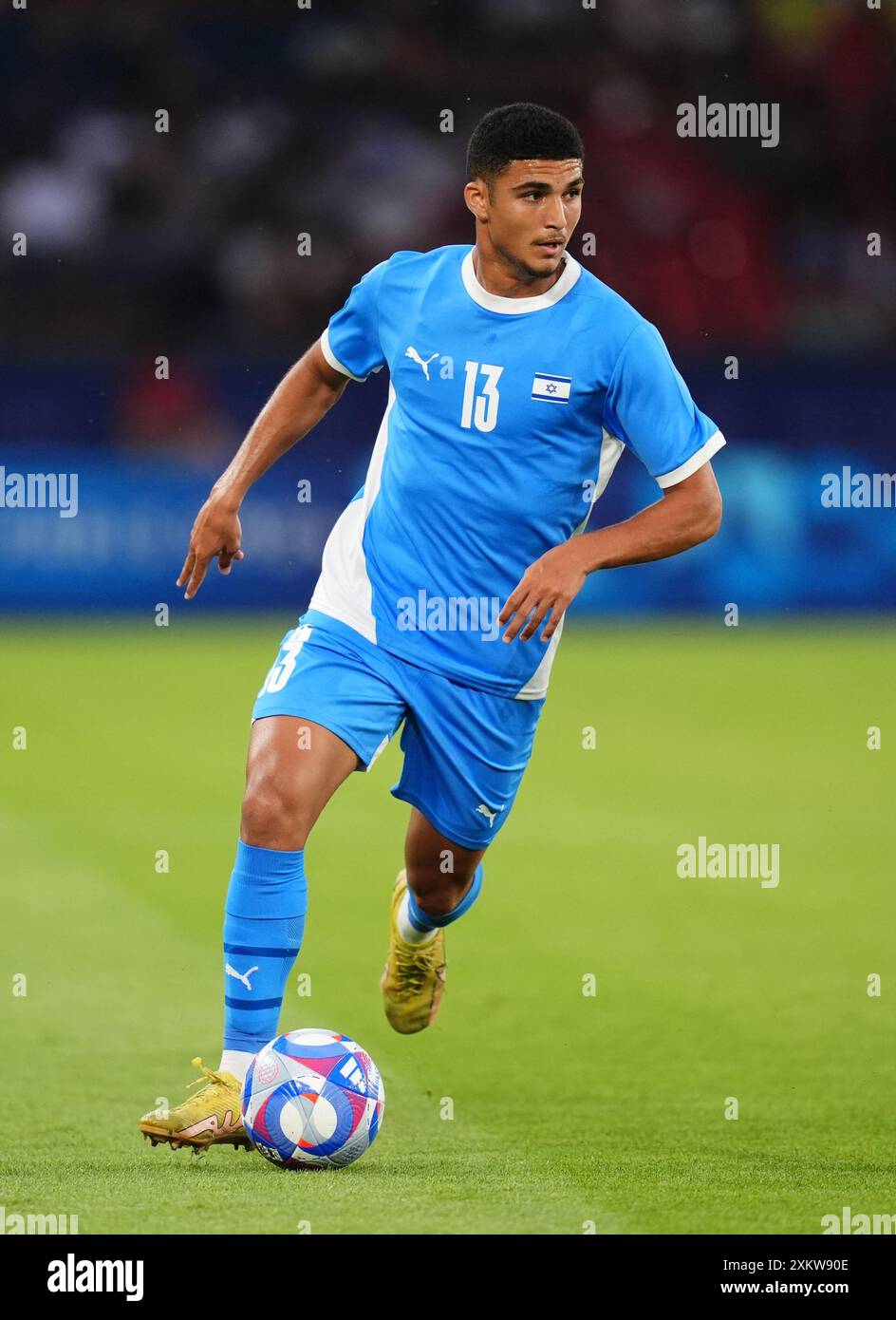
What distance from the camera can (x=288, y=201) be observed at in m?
21.5

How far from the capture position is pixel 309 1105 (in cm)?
463

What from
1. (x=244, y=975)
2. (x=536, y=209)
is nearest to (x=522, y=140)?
(x=536, y=209)

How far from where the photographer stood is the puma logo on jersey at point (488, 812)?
564 centimetres

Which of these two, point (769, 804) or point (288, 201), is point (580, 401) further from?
point (288, 201)

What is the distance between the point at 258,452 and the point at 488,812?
1.18 metres

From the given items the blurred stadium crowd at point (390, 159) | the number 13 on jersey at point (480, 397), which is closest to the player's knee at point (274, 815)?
the number 13 on jersey at point (480, 397)

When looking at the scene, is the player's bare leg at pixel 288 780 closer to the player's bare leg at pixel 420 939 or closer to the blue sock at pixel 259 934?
the blue sock at pixel 259 934

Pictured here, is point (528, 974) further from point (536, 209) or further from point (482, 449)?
point (536, 209)

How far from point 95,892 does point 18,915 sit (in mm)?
472

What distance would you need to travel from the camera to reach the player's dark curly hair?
5.05 m

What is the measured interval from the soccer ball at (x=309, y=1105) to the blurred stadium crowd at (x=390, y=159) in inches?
600

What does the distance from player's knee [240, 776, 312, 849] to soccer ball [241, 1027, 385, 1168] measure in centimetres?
47

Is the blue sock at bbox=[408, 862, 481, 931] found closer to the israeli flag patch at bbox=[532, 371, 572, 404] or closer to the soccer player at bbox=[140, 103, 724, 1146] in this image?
the soccer player at bbox=[140, 103, 724, 1146]

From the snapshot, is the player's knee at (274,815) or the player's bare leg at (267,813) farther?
the player's knee at (274,815)
